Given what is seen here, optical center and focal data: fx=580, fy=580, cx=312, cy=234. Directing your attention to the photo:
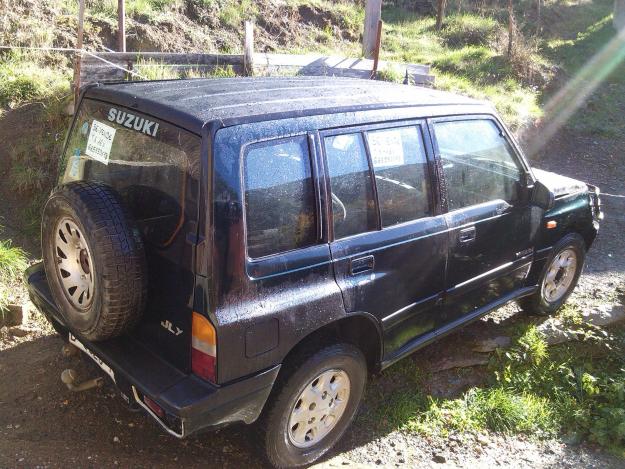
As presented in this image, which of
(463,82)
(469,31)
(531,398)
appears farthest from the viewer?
(469,31)

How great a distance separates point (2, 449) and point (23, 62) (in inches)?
193

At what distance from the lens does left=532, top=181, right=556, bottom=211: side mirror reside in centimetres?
386

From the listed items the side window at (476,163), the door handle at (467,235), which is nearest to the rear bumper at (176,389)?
the door handle at (467,235)

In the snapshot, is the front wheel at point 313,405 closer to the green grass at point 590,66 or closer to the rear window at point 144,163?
the rear window at point 144,163

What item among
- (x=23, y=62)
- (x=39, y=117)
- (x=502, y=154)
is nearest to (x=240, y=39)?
(x=23, y=62)

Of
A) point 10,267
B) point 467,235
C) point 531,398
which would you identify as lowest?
point 531,398

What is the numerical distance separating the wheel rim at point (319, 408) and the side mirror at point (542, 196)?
1.87 metres

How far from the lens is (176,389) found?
2439 millimetres

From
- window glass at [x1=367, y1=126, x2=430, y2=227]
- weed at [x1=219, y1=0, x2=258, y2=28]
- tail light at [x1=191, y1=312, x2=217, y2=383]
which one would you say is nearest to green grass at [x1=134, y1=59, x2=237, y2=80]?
weed at [x1=219, y1=0, x2=258, y2=28]

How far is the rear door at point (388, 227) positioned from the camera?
2830 mm

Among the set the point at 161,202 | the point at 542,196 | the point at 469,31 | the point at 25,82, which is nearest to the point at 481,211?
the point at 542,196

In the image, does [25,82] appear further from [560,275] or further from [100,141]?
[560,275]

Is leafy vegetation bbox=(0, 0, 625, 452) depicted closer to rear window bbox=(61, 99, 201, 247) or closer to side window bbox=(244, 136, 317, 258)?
side window bbox=(244, 136, 317, 258)

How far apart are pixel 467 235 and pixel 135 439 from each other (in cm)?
220
